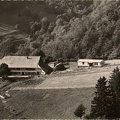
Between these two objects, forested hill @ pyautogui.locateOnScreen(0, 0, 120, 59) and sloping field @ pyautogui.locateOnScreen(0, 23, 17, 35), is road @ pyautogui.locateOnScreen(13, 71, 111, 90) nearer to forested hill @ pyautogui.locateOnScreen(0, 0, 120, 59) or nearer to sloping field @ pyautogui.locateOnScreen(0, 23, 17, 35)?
forested hill @ pyautogui.locateOnScreen(0, 0, 120, 59)

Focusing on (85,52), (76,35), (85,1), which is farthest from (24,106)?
(85,1)

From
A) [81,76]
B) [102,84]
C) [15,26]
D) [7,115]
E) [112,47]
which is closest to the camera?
[102,84]

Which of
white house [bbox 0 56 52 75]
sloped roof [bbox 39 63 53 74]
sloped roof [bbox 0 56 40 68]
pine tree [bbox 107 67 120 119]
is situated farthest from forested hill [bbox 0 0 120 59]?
pine tree [bbox 107 67 120 119]

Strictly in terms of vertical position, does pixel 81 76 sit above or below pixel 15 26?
below

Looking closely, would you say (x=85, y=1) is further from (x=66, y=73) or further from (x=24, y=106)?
(x=24, y=106)

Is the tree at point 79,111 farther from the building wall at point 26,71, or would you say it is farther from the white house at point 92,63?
the building wall at point 26,71

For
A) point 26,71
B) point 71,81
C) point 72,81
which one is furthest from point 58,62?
point 72,81
